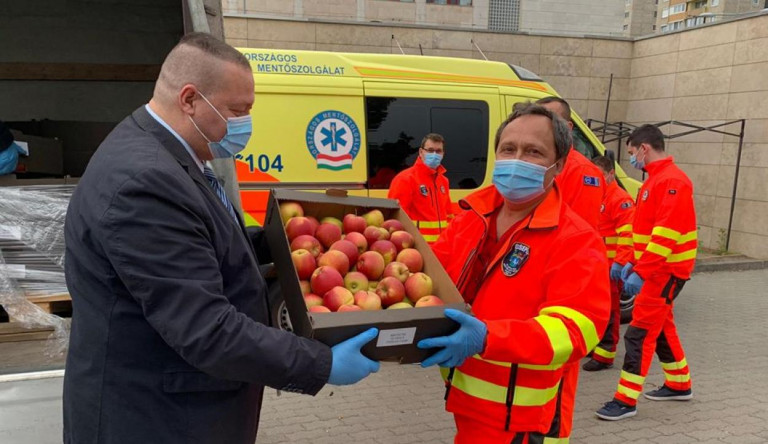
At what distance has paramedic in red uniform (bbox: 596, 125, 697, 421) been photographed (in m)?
4.14

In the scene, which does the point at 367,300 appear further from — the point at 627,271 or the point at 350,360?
the point at 627,271

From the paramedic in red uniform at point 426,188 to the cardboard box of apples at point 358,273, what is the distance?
114 inches

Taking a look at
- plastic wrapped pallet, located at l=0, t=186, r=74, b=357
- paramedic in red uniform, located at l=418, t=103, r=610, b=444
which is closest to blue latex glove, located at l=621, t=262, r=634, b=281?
paramedic in red uniform, located at l=418, t=103, r=610, b=444

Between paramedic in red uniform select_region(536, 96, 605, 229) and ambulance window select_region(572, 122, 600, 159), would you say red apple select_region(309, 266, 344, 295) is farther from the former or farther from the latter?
ambulance window select_region(572, 122, 600, 159)

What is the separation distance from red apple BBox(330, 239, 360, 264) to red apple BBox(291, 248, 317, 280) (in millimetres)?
134

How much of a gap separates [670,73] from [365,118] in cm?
903

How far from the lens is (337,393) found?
468 centimetres

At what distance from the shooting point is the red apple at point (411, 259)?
2031 mm

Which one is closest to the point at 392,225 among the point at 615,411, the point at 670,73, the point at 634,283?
the point at 634,283

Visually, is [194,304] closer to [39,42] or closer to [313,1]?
[39,42]

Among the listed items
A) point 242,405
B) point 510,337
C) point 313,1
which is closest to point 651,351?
point 510,337

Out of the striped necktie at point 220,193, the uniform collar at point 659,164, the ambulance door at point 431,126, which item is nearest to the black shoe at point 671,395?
the uniform collar at point 659,164

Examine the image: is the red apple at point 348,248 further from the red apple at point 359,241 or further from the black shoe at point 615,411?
the black shoe at point 615,411

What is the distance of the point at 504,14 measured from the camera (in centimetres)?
2062
